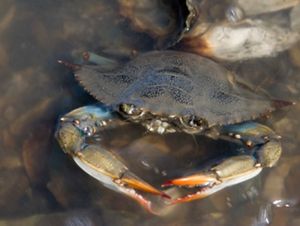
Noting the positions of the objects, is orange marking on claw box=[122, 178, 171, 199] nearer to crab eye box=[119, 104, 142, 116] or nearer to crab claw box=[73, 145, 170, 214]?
crab claw box=[73, 145, 170, 214]

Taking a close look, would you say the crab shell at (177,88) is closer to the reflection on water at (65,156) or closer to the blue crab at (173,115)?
the blue crab at (173,115)

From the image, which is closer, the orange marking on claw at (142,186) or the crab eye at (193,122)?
the orange marking on claw at (142,186)

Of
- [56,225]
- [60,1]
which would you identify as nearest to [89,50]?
[60,1]

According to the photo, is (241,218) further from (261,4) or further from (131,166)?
(261,4)

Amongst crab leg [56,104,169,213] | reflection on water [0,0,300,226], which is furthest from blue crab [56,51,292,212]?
reflection on water [0,0,300,226]

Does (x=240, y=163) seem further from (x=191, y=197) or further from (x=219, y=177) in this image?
(x=191, y=197)

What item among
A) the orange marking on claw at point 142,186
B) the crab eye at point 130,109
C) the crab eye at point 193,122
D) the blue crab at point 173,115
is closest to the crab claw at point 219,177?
the blue crab at point 173,115

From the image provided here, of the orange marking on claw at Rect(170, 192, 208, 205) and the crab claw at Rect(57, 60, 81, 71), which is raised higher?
the crab claw at Rect(57, 60, 81, 71)

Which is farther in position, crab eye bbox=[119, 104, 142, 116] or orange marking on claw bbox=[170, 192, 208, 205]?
crab eye bbox=[119, 104, 142, 116]
